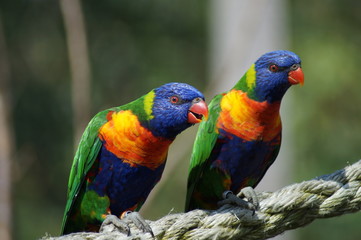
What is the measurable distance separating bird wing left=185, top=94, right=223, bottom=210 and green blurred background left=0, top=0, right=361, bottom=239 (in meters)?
6.09

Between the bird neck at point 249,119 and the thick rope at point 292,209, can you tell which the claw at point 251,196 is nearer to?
the thick rope at point 292,209

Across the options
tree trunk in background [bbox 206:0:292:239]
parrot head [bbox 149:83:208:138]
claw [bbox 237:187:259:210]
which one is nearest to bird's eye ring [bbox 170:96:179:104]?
parrot head [bbox 149:83:208:138]

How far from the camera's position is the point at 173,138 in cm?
341

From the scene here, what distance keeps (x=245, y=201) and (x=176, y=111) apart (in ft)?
2.16

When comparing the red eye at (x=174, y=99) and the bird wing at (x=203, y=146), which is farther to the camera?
the bird wing at (x=203, y=146)

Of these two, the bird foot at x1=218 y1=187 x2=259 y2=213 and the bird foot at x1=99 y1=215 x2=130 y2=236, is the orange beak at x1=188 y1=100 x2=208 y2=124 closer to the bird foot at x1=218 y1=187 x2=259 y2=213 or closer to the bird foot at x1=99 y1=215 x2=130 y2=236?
the bird foot at x1=218 y1=187 x2=259 y2=213

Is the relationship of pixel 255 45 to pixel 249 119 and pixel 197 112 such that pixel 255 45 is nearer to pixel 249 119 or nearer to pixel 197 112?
pixel 249 119

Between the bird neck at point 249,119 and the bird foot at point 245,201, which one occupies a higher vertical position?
the bird neck at point 249,119

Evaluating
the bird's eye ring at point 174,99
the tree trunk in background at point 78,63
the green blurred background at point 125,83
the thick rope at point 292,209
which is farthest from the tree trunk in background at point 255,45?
the thick rope at point 292,209

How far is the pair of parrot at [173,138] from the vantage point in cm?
334

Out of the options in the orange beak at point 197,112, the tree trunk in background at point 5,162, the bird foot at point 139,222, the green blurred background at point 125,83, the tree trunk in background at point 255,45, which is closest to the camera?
the bird foot at point 139,222

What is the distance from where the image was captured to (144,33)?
39.2ft

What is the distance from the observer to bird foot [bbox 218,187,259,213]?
9.18 feet

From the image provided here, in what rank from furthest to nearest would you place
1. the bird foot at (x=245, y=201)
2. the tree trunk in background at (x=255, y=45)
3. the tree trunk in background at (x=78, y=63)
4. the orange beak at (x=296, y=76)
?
the tree trunk in background at (x=255, y=45) < the tree trunk in background at (x=78, y=63) < the orange beak at (x=296, y=76) < the bird foot at (x=245, y=201)
